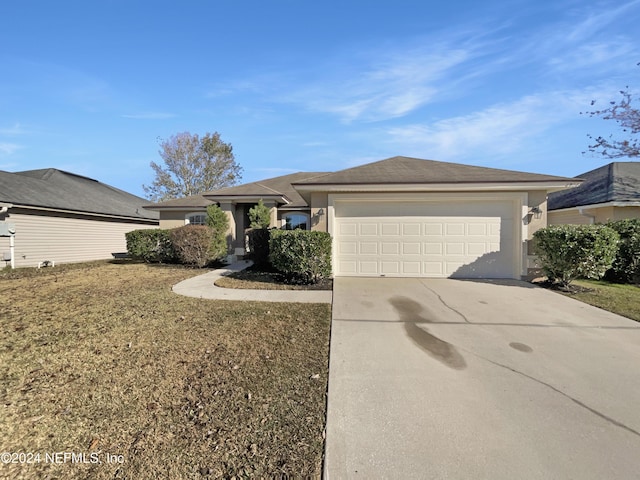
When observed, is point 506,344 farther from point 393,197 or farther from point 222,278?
point 222,278

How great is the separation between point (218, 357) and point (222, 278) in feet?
18.4

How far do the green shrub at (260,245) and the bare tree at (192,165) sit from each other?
79.9 feet

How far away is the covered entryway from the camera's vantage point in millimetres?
8836

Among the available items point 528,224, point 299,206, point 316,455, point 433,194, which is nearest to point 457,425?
point 316,455

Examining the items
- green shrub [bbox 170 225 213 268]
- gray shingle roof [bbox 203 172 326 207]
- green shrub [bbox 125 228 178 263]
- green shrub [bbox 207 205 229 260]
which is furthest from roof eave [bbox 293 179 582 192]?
green shrub [bbox 125 228 178 263]

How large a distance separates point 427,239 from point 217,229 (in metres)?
8.24

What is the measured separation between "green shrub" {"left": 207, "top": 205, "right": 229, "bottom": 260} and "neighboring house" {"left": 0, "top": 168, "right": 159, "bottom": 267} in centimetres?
727

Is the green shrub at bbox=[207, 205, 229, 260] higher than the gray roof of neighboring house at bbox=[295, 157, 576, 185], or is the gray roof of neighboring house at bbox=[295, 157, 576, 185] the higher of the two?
the gray roof of neighboring house at bbox=[295, 157, 576, 185]

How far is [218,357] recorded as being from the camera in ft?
12.0

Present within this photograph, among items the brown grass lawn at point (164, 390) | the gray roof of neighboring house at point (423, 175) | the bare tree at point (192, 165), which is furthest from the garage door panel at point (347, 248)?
the bare tree at point (192, 165)

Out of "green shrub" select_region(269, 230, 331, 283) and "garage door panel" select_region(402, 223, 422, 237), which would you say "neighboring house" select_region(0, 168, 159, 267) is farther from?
"garage door panel" select_region(402, 223, 422, 237)

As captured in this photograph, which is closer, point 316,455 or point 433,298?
point 316,455

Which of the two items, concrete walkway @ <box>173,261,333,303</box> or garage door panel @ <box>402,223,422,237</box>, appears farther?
garage door panel @ <box>402,223,422,237</box>

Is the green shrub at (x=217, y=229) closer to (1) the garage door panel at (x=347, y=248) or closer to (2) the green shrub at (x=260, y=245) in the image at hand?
(2) the green shrub at (x=260, y=245)
